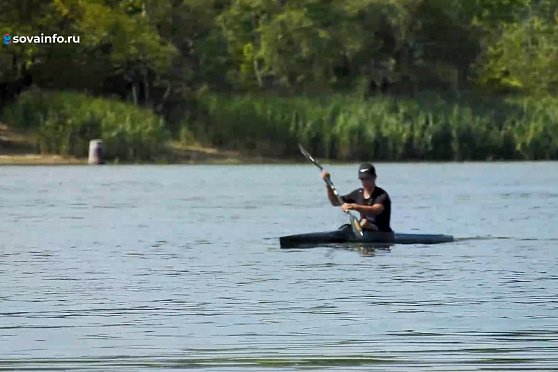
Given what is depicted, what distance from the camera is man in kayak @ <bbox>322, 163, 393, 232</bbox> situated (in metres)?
24.8

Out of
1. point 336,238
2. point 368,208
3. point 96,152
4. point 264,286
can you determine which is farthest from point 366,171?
point 96,152

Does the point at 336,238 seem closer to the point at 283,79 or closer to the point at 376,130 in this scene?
the point at 376,130

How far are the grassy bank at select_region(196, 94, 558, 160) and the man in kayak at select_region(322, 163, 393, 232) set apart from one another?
33.2 meters

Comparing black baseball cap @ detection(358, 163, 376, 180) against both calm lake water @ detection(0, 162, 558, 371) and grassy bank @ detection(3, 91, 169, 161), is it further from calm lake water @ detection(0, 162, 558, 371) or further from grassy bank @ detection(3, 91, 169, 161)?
grassy bank @ detection(3, 91, 169, 161)

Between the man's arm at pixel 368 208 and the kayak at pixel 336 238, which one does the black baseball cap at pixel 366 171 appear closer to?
the man's arm at pixel 368 208

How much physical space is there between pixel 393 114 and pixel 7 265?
38.1 meters

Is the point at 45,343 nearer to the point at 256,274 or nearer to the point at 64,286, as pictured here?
the point at 64,286

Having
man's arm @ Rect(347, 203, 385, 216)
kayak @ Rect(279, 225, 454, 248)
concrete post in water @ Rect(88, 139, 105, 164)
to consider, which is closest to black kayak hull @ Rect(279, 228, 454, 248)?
kayak @ Rect(279, 225, 454, 248)

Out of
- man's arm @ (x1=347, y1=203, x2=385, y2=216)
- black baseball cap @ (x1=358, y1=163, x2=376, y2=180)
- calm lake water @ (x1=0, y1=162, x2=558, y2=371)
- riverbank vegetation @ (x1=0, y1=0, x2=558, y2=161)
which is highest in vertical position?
riverbank vegetation @ (x1=0, y1=0, x2=558, y2=161)

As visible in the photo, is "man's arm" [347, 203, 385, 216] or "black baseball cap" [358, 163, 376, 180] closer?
"black baseball cap" [358, 163, 376, 180]

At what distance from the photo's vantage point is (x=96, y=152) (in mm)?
55500

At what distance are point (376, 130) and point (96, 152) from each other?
31.4ft

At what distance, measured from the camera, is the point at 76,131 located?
57.4m

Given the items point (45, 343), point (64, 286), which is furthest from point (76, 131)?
point (45, 343)
